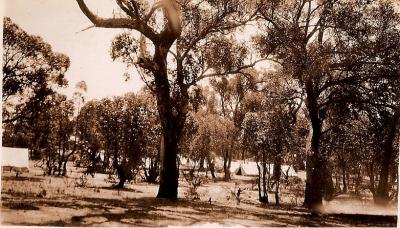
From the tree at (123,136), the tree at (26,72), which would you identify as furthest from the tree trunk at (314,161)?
the tree at (26,72)

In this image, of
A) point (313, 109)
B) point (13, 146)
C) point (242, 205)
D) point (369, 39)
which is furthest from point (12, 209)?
point (369, 39)

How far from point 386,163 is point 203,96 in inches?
193

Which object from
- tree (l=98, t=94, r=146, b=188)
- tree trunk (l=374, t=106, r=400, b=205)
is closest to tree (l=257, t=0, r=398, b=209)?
tree trunk (l=374, t=106, r=400, b=205)

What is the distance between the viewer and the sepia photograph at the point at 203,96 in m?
8.27

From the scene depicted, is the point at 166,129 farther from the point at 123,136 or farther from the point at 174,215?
the point at 123,136

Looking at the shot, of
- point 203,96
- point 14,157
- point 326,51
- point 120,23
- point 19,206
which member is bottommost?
point 19,206

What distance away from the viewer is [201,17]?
10680mm

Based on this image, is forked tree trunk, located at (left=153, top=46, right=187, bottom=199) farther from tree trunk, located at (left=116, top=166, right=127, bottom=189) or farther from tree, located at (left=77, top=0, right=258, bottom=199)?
tree trunk, located at (left=116, top=166, right=127, bottom=189)

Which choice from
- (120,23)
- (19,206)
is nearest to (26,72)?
(120,23)

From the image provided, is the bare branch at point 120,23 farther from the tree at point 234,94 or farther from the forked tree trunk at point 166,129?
the tree at point 234,94

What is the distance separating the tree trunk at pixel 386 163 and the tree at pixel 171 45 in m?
4.10

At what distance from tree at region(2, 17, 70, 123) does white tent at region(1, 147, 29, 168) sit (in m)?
0.64

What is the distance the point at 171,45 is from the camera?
10.2 m

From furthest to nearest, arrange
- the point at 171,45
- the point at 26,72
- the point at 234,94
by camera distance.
Answer: the point at 234,94
the point at 171,45
the point at 26,72
